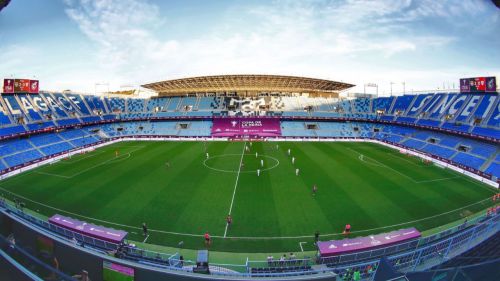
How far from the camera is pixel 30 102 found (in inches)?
1928

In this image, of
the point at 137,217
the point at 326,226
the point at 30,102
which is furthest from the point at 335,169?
the point at 30,102

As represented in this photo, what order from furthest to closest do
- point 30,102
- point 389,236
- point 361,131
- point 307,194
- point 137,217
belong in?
point 361,131, point 30,102, point 307,194, point 137,217, point 389,236

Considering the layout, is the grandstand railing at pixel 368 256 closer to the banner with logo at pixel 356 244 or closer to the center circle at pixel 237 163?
the banner with logo at pixel 356 244

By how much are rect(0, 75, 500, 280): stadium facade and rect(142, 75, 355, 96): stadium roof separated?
0.26 metres

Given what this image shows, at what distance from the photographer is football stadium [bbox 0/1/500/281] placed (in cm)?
1093

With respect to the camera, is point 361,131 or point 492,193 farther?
point 361,131

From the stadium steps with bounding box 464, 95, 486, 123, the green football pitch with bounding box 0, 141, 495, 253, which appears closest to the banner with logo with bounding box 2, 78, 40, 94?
the green football pitch with bounding box 0, 141, 495, 253

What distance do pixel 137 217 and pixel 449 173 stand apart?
110 feet

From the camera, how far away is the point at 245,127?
6191cm

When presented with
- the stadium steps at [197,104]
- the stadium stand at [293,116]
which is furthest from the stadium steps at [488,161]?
the stadium steps at [197,104]

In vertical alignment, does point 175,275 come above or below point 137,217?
above

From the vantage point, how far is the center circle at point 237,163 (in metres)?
32.8

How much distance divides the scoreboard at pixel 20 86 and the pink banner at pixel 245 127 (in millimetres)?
33233

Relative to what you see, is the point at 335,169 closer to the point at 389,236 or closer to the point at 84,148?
the point at 389,236
